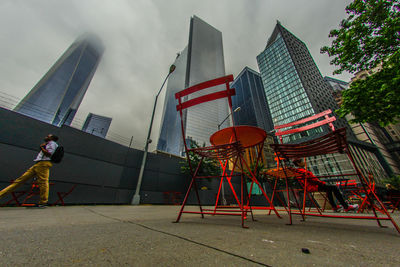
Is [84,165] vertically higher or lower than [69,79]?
lower

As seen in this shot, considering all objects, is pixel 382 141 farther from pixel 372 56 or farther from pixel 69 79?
pixel 69 79

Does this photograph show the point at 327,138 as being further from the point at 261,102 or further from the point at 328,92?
the point at 261,102

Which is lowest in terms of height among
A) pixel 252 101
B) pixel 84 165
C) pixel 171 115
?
pixel 84 165

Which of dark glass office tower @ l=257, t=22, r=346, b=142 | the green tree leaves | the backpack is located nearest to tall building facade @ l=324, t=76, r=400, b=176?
dark glass office tower @ l=257, t=22, r=346, b=142

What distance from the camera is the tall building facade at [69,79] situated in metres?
42.3

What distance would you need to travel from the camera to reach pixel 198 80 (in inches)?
1857

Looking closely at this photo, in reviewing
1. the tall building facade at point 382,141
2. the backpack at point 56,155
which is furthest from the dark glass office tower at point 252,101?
the backpack at point 56,155

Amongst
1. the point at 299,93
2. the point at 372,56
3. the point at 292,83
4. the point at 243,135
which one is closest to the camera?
the point at 243,135

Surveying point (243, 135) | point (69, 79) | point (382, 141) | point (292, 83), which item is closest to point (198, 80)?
point (292, 83)

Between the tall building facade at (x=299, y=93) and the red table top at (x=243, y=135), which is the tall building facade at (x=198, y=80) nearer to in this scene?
the tall building facade at (x=299, y=93)

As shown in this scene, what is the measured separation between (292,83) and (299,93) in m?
4.27

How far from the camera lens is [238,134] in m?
1.83

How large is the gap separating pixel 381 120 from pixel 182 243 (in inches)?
262

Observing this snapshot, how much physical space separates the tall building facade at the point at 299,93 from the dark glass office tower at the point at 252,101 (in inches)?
563
